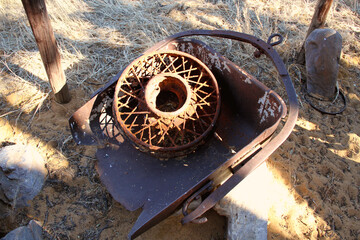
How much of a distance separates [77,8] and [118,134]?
9.81 ft

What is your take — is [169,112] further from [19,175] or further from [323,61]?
[323,61]

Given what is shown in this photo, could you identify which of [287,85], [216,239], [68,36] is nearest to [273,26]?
[287,85]

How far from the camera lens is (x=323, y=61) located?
3299 mm

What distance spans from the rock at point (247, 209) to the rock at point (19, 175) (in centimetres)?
155

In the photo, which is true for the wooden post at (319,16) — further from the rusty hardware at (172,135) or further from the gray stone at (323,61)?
the rusty hardware at (172,135)

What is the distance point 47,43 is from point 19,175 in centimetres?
120

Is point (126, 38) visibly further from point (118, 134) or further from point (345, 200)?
point (345, 200)

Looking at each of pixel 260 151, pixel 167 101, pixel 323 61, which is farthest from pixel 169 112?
pixel 323 61

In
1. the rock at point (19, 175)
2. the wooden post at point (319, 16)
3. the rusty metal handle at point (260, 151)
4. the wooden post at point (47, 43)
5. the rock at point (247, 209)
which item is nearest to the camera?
the rusty metal handle at point (260, 151)

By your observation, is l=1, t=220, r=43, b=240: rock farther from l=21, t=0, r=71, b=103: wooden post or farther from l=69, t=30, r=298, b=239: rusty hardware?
l=21, t=0, r=71, b=103: wooden post

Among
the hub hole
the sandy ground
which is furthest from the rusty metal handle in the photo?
the sandy ground

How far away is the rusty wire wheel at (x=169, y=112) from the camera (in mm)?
2059

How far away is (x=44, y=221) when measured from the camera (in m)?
2.12

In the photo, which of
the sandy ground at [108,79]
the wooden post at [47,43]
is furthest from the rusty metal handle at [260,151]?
the wooden post at [47,43]
